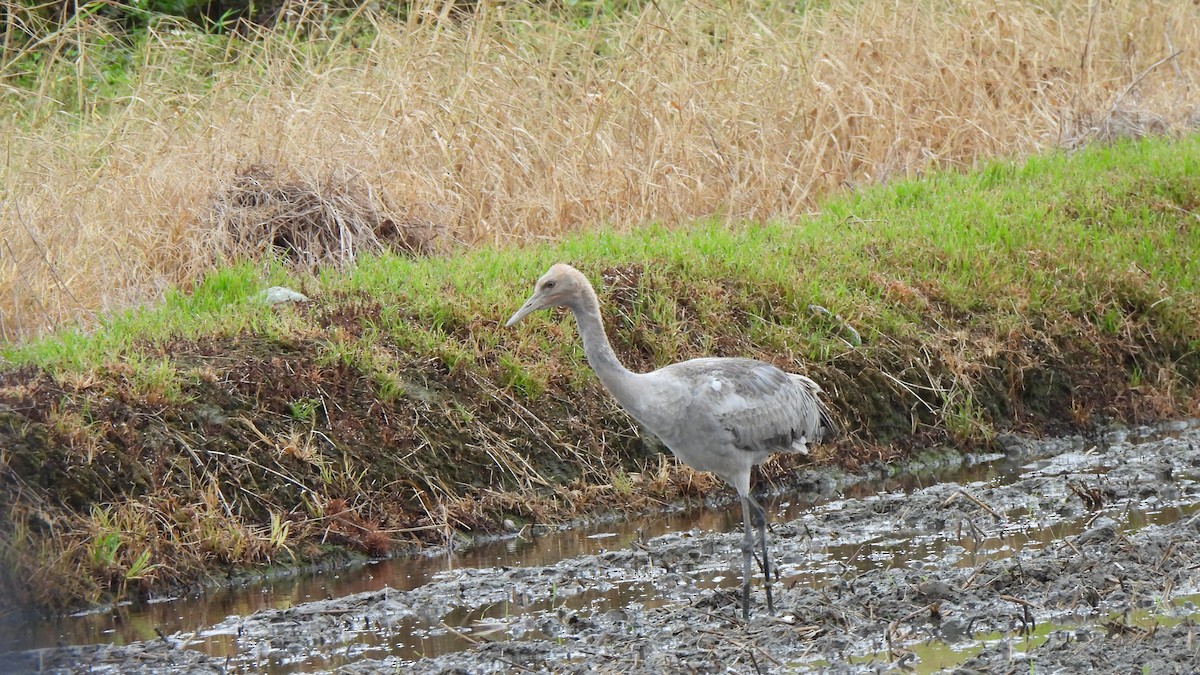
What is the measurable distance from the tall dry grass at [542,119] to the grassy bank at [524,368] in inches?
31.6

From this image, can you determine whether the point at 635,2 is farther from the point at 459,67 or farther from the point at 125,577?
the point at 125,577

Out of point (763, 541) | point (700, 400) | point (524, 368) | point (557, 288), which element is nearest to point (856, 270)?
point (524, 368)

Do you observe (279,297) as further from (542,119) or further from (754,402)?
(542,119)

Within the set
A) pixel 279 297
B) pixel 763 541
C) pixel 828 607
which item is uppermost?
pixel 279 297

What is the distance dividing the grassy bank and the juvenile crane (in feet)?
5.23

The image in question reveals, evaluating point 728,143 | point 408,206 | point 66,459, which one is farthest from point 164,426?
point 728,143

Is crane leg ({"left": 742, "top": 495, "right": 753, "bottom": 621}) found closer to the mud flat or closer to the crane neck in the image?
the mud flat

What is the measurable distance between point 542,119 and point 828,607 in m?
6.49

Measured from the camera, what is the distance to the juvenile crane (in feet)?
21.7

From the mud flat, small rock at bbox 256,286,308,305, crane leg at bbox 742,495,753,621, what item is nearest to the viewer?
the mud flat

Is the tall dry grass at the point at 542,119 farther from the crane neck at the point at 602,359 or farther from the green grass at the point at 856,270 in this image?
the crane neck at the point at 602,359

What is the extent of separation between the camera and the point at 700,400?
22.0 ft

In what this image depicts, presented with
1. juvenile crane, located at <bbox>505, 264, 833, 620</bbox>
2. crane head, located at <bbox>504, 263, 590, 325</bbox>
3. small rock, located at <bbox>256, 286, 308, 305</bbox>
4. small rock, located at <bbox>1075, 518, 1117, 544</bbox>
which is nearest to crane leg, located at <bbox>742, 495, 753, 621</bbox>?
juvenile crane, located at <bbox>505, 264, 833, 620</bbox>

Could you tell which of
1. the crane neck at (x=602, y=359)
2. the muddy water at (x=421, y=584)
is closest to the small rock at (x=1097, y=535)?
the muddy water at (x=421, y=584)
